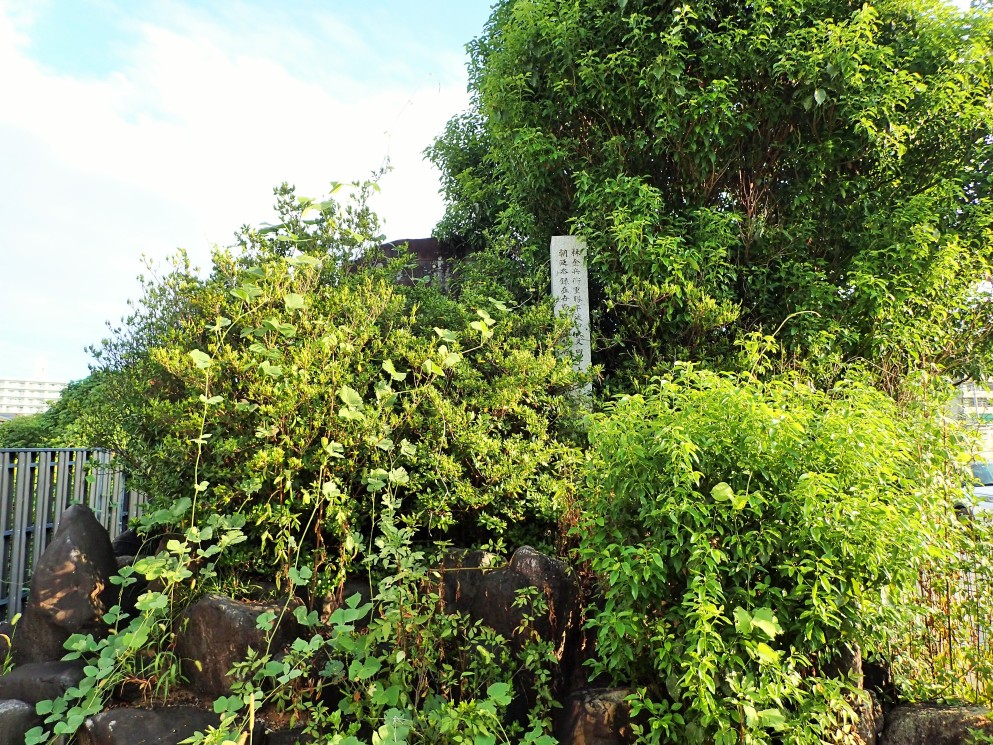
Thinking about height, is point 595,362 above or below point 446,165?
below

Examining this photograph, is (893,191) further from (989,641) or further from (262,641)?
(262,641)

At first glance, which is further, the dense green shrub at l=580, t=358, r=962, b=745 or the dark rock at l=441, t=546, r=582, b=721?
the dark rock at l=441, t=546, r=582, b=721

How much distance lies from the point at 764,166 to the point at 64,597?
19.9 ft

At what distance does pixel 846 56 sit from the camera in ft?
17.3

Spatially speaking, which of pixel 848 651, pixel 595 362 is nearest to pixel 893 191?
pixel 595 362

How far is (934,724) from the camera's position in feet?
9.52

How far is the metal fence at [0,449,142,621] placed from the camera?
17.1 ft

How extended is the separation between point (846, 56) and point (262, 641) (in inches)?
224

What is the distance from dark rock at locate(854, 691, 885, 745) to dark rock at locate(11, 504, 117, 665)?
3.69m

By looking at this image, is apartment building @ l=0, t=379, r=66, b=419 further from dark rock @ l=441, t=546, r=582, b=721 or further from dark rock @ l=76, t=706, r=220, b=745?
dark rock @ l=441, t=546, r=582, b=721

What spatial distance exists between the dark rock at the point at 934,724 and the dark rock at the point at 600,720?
3.90ft

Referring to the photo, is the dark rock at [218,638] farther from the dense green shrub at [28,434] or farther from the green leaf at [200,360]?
the dense green shrub at [28,434]

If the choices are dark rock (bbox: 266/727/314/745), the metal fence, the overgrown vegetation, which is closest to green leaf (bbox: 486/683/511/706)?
the overgrown vegetation

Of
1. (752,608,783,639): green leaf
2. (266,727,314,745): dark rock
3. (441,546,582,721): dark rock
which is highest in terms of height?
(752,608,783,639): green leaf
